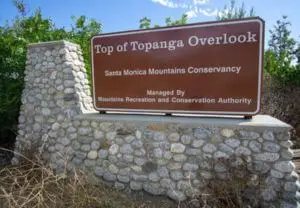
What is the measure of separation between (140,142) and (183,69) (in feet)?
4.91

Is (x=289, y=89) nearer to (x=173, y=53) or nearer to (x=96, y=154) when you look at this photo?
(x=173, y=53)

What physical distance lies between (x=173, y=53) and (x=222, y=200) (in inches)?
100

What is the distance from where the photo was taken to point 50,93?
637 centimetres

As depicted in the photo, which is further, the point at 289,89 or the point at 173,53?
the point at 289,89

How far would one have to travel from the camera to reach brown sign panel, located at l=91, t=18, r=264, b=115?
4.80 m

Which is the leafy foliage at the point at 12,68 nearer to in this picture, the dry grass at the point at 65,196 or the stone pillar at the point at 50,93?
the stone pillar at the point at 50,93

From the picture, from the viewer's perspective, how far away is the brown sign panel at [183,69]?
4.80 m

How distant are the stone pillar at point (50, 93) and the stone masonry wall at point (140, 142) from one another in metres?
0.02

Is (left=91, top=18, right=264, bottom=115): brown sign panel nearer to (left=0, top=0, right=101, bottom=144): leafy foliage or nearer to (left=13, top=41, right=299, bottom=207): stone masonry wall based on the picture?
(left=13, top=41, right=299, bottom=207): stone masonry wall

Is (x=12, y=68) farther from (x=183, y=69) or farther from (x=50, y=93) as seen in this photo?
(x=183, y=69)

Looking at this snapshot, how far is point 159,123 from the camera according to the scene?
5199 millimetres

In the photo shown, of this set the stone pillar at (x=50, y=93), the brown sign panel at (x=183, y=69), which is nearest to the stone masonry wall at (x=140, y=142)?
the stone pillar at (x=50, y=93)

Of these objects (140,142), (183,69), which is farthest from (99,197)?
(183,69)

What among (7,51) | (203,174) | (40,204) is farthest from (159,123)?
(7,51)
